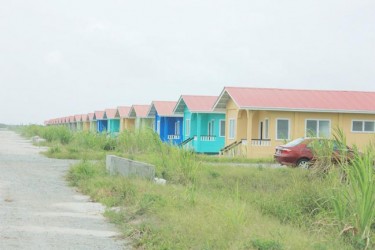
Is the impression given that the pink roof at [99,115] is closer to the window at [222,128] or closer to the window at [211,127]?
the window at [211,127]

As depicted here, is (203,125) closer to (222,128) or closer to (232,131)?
(222,128)

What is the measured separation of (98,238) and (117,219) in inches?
63.9

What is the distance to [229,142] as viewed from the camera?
116 feet

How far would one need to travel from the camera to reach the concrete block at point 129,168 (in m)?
16.8

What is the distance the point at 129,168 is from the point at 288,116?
1620cm

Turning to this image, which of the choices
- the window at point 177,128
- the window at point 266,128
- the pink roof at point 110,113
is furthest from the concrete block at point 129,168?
the pink roof at point 110,113

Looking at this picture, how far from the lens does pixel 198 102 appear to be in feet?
133

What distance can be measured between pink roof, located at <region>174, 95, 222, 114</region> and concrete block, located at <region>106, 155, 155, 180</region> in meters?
20.1

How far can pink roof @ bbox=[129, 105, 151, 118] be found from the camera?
172ft

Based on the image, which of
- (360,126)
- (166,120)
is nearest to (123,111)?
(166,120)

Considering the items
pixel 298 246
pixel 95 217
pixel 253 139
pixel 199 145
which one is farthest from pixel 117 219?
pixel 199 145

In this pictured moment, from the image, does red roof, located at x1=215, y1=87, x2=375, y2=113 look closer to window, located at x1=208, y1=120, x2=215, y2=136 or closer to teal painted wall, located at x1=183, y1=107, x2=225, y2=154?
teal painted wall, located at x1=183, y1=107, x2=225, y2=154

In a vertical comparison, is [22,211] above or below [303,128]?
below

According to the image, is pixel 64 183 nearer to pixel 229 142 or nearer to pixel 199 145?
pixel 229 142
